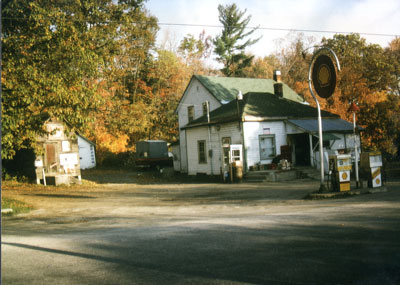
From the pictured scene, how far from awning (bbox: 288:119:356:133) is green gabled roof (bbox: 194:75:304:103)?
272 inches

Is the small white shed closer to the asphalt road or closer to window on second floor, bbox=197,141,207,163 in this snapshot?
window on second floor, bbox=197,141,207,163

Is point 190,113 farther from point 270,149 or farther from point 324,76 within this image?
point 324,76

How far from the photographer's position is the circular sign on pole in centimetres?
1547

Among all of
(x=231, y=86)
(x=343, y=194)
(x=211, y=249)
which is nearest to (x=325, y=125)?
(x=231, y=86)

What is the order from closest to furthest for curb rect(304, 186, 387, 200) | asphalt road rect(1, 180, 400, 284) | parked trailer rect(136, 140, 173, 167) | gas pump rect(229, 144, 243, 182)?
1. asphalt road rect(1, 180, 400, 284)
2. curb rect(304, 186, 387, 200)
3. gas pump rect(229, 144, 243, 182)
4. parked trailer rect(136, 140, 173, 167)

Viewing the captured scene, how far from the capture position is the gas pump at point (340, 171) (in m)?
15.1

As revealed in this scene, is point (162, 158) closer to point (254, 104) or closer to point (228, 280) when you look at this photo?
point (254, 104)

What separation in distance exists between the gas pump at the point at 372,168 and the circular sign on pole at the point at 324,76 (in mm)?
2985

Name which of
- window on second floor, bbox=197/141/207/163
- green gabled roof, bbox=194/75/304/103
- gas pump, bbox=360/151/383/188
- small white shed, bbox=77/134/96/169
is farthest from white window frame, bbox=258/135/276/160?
small white shed, bbox=77/134/96/169

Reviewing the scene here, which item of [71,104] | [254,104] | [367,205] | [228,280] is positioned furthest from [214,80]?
[228,280]

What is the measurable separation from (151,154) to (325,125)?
1925 cm

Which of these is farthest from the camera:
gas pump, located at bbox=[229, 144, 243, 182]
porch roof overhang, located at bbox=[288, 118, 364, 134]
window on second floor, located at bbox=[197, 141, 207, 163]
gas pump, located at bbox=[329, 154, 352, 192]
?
window on second floor, located at bbox=[197, 141, 207, 163]

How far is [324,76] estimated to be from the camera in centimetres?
1605

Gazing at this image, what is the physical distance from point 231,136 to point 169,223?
1681 cm
